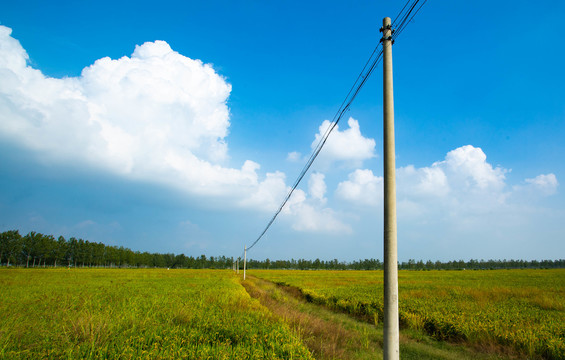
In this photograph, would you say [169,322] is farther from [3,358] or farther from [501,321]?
[501,321]

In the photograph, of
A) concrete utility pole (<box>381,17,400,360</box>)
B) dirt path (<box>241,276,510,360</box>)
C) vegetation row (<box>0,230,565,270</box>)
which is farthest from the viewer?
vegetation row (<box>0,230,565,270</box>)

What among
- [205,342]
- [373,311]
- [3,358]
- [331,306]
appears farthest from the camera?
[331,306]

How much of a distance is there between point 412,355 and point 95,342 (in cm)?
918

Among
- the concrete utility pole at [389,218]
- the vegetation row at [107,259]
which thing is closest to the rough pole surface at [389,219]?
the concrete utility pole at [389,218]

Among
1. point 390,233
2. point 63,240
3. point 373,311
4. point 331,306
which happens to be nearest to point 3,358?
point 390,233

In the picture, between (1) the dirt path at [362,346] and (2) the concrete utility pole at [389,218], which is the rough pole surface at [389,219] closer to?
(2) the concrete utility pole at [389,218]

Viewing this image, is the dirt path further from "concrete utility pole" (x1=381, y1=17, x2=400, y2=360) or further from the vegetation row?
the vegetation row

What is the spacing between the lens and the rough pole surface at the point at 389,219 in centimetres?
376

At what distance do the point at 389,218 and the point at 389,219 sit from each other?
1 cm

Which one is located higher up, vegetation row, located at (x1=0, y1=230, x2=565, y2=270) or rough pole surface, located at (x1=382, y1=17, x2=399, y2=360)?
rough pole surface, located at (x1=382, y1=17, x2=399, y2=360)

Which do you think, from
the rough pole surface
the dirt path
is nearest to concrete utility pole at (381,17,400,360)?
the rough pole surface

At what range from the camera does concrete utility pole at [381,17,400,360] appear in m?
3.76

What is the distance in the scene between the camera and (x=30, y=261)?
348ft

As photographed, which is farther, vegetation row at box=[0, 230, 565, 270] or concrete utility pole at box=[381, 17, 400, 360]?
vegetation row at box=[0, 230, 565, 270]
